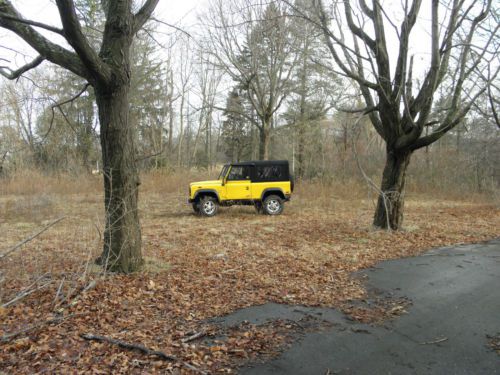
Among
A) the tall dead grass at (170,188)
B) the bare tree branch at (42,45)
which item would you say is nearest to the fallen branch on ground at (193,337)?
the bare tree branch at (42,45)

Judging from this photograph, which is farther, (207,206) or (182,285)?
(207,206)

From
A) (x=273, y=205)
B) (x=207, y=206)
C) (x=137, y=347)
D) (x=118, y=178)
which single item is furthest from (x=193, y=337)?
(x=273, y=205)

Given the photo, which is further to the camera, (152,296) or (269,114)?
(269,114)

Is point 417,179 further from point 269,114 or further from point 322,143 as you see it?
point 269,114

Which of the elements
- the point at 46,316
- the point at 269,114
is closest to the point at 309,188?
the point at 269,114

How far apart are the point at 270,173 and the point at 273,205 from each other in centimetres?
118

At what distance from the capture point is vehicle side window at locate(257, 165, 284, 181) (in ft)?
44.5

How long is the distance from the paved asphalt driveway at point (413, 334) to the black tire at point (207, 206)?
784 centimetres

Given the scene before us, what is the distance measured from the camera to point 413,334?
396 centimetres

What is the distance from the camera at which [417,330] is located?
406 cm

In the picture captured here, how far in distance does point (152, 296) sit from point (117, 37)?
3.71m

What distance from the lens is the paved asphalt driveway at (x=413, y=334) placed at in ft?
10.8

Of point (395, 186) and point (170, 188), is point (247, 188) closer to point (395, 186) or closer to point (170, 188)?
point (395, 186)

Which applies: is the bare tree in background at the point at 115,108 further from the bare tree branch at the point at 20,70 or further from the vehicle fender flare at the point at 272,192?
the vehicle fender flare at the point at 272,192
